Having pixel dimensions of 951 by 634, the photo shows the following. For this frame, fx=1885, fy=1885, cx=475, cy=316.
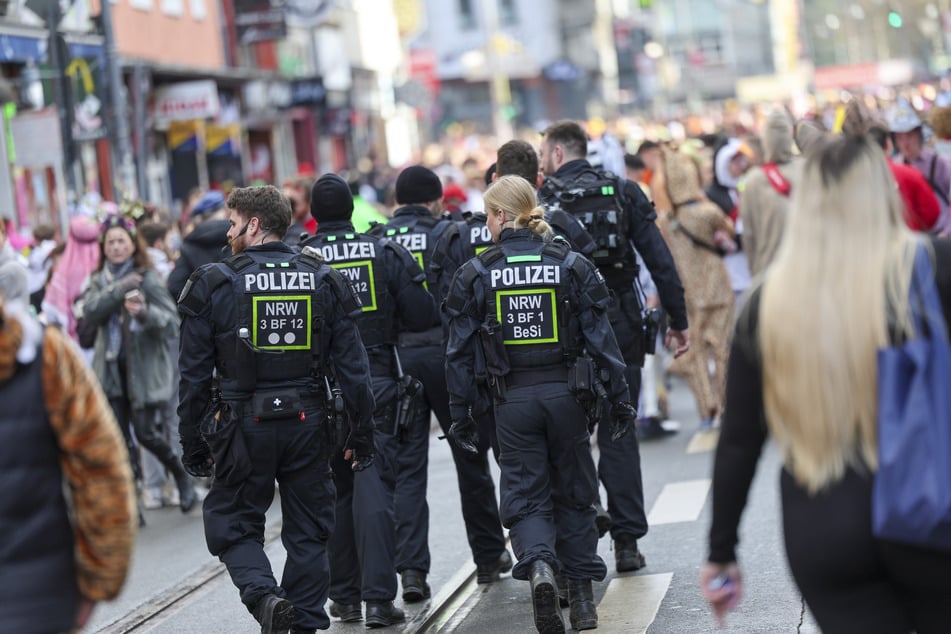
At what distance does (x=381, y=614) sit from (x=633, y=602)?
3.61 ft

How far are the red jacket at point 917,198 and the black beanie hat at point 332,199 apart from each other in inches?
167

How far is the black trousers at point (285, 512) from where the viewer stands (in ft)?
23.9

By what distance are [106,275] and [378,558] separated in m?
4.44

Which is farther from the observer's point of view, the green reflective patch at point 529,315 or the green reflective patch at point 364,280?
the green reflective patch at point 364,280

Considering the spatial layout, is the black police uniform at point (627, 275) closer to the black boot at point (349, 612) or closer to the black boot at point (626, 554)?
the black boot at point (626, 554)

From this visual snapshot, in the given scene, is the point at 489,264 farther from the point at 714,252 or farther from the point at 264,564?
the point at 714,252

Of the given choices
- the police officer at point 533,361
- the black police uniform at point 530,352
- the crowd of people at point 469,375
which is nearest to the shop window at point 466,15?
the crowd of people at point 469,375

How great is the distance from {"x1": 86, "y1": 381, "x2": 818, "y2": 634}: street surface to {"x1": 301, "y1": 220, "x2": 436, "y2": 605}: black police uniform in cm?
24

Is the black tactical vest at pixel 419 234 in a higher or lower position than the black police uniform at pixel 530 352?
higher

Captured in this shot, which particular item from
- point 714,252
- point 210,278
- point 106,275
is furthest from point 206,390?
point 714,252

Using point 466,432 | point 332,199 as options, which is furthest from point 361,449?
point 332,199

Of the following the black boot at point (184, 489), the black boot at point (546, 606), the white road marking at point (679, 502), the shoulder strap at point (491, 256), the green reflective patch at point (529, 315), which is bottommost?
the white road marking at point (679, 502)

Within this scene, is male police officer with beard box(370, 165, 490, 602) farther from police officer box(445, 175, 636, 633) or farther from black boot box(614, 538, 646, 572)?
police officer box(445, 175, 636, 633)

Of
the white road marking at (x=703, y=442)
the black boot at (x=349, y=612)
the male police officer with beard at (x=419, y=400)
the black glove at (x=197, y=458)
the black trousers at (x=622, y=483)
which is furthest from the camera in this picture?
the white road marking at (x=703, y=442)
